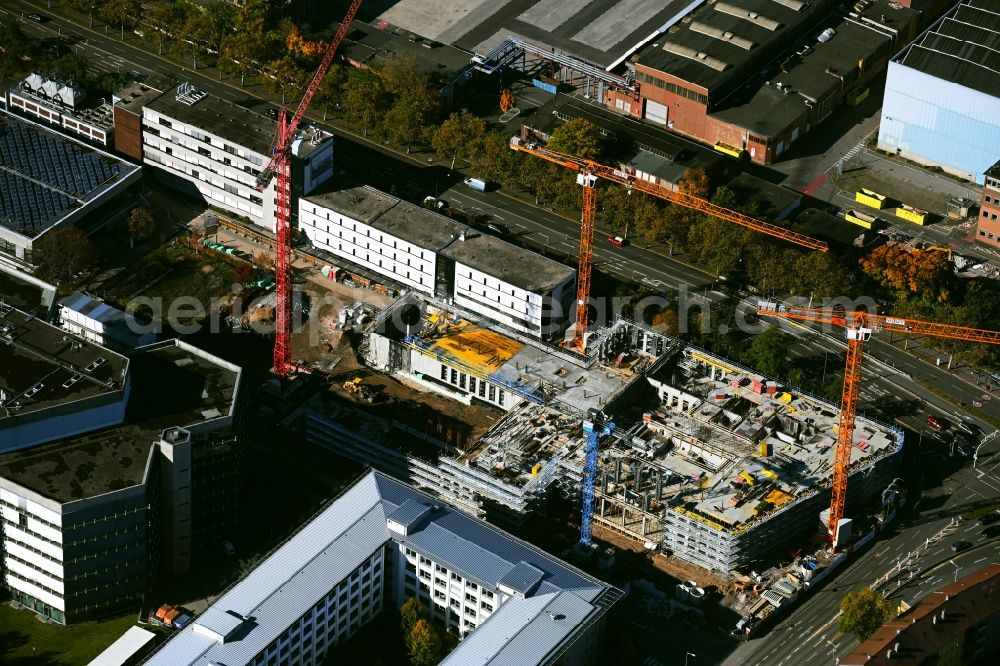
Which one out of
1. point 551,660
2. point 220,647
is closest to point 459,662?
point 551,660

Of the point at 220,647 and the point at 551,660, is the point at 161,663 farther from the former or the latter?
the point at 551,660

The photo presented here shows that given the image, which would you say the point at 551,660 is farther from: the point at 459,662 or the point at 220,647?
the point at 220,647

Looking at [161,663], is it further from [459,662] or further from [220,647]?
[459,662]

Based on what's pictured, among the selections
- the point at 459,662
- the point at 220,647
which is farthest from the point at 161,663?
the point at 459,662

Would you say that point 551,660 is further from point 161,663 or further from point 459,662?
point 161,663
